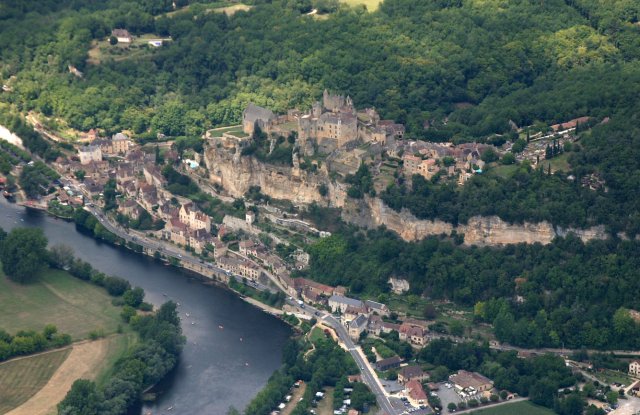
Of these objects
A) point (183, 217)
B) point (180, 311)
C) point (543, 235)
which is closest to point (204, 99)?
point (183, 217)

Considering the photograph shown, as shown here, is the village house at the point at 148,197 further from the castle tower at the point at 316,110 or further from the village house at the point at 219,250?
the castle tower at the point at 316,110

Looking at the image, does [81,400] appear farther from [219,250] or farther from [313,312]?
[219,250]

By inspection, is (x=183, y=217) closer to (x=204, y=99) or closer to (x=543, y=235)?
(x=204, y=99)

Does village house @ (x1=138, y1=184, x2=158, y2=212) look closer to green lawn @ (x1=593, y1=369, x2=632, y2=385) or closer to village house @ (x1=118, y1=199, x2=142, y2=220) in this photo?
village house @ (x1=118, y1=199, x2=142, y2=220)

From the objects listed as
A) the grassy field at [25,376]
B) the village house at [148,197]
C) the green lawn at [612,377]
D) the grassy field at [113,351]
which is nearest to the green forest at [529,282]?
the green lawn at [612,377]

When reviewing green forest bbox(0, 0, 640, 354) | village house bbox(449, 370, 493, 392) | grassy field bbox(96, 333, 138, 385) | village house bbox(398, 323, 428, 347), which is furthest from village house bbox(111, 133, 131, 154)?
village house bbox(449, 370, 493, 392)

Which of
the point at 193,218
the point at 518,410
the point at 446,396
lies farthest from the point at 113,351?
the point at 518,410
